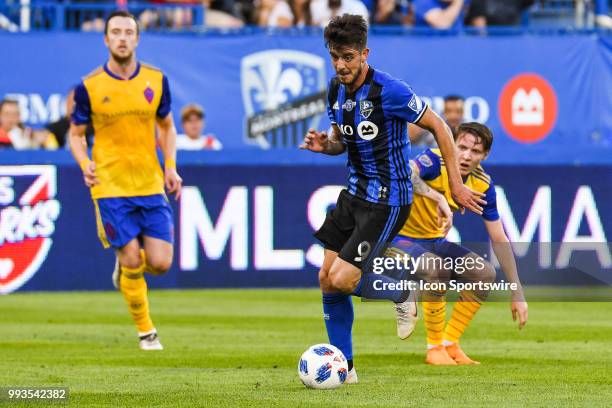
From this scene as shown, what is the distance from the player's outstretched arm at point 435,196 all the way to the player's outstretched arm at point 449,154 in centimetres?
113

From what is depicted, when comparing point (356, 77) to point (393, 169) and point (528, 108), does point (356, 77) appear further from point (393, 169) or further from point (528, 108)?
point (528, 108)

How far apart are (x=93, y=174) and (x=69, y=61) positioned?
317 inches

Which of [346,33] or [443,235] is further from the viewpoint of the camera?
[443,235]

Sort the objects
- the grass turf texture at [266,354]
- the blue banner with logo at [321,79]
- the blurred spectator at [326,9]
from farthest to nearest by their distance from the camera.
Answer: the blurred spectator at [326,9] → the blue banner with logo at [321,79] → the grass turf texture at [266,354]

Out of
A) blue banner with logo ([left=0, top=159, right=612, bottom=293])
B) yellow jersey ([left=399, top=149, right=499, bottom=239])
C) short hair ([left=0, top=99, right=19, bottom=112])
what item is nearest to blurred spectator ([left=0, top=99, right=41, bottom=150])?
short hair ([left=0, top=99, right=19, bottom=112])

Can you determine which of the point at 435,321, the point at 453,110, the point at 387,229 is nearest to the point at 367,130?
the point at 387,229

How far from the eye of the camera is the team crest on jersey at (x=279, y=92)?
18.6m

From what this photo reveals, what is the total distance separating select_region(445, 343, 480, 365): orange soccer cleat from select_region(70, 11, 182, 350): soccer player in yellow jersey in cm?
247

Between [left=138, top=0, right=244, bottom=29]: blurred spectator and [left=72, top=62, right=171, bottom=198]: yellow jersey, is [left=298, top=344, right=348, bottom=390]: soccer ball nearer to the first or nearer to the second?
[left=72, top=62, right=171, bottom=198]: yellow jersey

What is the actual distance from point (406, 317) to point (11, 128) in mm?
→ 9009

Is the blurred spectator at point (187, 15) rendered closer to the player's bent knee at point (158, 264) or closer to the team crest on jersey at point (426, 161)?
the player's bent knee at point (158, 264)

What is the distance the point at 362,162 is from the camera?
8445 mm

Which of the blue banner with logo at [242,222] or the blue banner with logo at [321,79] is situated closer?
the blue banner with logo at [242,222]

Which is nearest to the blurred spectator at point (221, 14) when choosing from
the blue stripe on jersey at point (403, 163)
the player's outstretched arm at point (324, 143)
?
the player's outstretched arm at point (324, 143)
